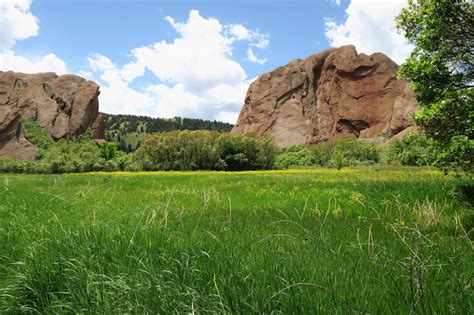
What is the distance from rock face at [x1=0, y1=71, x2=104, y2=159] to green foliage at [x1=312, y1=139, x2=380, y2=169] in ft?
264

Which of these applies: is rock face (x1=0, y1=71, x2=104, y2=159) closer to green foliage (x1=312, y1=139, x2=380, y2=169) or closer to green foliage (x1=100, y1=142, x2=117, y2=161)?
green foliage (x1=100, y1=142, x2=117, y2=161)

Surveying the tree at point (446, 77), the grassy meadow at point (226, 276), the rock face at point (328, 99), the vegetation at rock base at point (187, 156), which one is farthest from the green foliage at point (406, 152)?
the grassy meadow at point (226, 276)

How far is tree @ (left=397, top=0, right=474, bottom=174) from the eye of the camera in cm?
711

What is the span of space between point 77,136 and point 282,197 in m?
133

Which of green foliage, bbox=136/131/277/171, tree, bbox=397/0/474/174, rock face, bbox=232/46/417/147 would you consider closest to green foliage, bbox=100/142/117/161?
rock face, bbox=232/46/417/147

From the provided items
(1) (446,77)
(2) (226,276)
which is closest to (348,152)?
(1) (446,77)

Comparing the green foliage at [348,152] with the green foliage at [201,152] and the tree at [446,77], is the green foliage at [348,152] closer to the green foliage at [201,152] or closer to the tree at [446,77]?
the green foliage at [201,152]

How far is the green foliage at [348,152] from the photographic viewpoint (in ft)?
212

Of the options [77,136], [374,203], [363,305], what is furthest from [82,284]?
[77,136]

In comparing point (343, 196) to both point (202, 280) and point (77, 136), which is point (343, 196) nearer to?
point (202, 280)

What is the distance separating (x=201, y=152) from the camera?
57.9 m

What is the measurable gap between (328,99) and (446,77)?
383 ft

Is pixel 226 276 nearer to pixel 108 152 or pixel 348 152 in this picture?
pixel 348 152

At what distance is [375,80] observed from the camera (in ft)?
368
